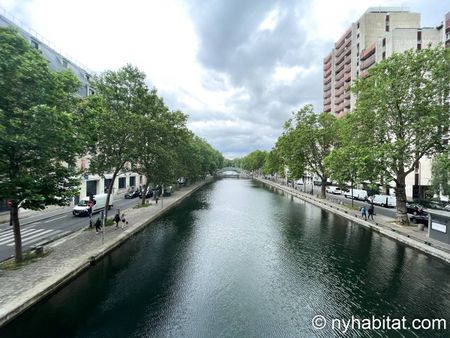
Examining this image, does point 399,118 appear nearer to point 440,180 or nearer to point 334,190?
point 440,180

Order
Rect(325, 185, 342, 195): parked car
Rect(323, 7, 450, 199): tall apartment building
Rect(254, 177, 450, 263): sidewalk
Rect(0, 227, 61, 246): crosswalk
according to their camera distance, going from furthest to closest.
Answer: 1. Rect(325, 185, 342, 195): parked car
2. Rect(323, 7, 450, 199): tall apartment building
3. Rect(0, 227, 61, 246): crosswalk
4. Rect(254, 177, 450, 263): sidewalk

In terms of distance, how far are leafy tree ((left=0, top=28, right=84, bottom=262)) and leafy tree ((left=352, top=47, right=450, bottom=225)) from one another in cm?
2450

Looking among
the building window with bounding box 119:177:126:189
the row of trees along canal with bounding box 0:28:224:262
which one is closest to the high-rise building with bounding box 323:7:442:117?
the row of trees along canal with bounding box 0:28:224:262

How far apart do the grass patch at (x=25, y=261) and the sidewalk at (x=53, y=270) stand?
0.31 m

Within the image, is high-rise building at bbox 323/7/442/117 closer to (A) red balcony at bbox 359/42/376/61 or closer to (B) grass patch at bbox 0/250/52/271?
(A) red balcony at bbox 359/42/376/61

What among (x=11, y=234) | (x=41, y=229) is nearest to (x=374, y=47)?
(x=41, y=229)

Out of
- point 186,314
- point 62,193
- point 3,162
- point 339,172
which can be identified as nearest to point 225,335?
point 186,314

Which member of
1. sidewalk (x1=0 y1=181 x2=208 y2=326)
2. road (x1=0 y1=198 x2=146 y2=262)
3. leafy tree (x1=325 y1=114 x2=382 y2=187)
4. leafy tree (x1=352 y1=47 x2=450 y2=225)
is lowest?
road (x1=0 y1=198 x2=146 y2=262)

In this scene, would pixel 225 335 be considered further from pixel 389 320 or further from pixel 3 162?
pixel 3 162

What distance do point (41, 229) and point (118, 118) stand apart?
484 inches

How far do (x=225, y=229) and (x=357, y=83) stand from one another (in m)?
21.4

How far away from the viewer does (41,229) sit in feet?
72.2

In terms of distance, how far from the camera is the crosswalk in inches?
714

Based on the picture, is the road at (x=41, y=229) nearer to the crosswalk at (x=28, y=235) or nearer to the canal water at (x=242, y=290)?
the crosswalk at (x=28, y=235)
